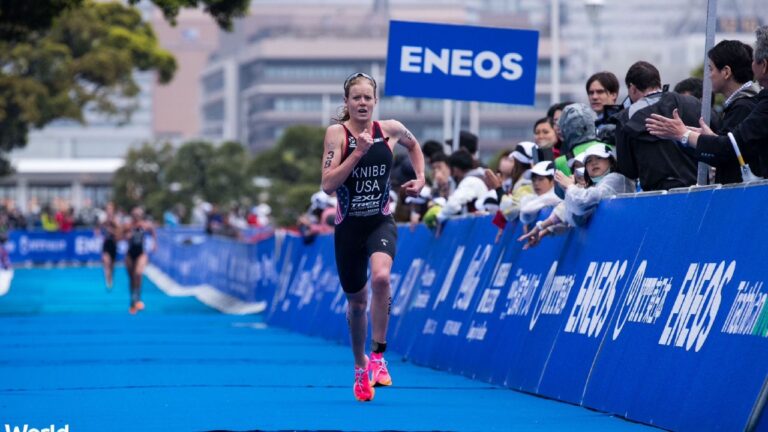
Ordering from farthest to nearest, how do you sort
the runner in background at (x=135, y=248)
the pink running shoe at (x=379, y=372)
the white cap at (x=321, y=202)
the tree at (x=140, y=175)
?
the tree at (x=140, y=175) → the runner in background at (x=135, y=248) → the white cap at (x=321, y=202) → the pink running shoe at (x=379, y=372)

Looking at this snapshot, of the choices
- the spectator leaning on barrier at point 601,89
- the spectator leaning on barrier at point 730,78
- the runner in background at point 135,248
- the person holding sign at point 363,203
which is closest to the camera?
the spectator leaning on barrier at point 730,78

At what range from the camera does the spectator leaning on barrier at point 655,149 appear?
10695 millimetres

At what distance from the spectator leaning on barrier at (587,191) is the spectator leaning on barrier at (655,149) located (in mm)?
414

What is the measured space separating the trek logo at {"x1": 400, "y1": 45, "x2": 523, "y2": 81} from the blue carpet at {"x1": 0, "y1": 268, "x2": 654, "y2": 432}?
2.92 m

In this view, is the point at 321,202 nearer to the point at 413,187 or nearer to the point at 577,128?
the point at 577,128

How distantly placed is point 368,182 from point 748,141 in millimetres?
3206

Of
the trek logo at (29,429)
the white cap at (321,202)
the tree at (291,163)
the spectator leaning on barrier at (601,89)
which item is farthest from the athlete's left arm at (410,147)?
the tree at (291,163)

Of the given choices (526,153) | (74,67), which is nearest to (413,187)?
(526,153)

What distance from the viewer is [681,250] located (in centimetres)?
966

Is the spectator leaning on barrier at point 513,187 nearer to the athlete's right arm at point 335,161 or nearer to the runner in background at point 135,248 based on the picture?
the athlete's right arm at point 335,161

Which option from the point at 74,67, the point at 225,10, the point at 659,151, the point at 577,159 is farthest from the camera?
the point at 74,67

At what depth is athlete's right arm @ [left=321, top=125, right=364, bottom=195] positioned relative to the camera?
36.3ft

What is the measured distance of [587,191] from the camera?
1139 cm

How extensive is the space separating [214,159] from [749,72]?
334 ft
